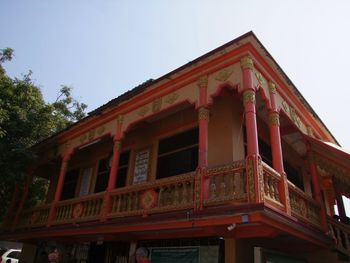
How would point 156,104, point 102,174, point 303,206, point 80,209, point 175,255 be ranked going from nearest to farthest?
point 303,206, point 175,255, point 156,104, point 80,209, point 102,174

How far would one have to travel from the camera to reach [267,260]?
655 centimetres

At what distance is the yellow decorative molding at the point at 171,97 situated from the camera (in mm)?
8531

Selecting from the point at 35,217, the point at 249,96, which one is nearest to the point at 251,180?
the point at 249,96

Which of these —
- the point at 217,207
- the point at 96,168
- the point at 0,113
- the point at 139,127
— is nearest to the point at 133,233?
the point at 217,207

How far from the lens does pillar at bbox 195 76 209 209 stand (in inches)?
260

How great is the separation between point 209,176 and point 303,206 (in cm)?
264

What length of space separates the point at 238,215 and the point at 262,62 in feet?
12.8

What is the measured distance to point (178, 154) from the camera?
9.60m

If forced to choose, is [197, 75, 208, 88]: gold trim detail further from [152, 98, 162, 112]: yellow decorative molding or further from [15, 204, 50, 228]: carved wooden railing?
[15, 204, 50, 228]: carved wooden railing

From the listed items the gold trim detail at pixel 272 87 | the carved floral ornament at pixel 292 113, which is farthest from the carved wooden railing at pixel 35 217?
the carved floral ornament at pixel 292 113

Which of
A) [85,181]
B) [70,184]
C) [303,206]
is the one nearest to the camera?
[303,206]

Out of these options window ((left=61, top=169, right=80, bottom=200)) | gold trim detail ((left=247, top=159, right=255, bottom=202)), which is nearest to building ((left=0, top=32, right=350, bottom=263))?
gold trim detail ((left=247, top=159, right=255, bottom=202))

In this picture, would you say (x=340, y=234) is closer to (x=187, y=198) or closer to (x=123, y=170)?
(x=187, y=198)

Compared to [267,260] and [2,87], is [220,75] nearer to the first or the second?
[267,260]
